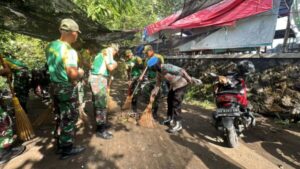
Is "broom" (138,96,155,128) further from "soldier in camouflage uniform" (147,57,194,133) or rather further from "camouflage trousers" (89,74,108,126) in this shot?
"camouflage trousers" (89,74,108,126)

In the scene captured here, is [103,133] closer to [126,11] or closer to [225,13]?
[126,11]

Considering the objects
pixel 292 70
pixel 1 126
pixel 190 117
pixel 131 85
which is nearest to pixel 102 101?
pixel 1 126

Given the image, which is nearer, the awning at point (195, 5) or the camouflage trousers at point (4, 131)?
the camouflage trousers at point (4, 131)

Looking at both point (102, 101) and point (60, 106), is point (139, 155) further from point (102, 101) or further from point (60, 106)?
point (60, 106)

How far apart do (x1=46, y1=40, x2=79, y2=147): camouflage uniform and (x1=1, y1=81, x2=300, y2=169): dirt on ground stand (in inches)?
20.3

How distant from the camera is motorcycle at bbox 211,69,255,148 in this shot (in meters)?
3.85

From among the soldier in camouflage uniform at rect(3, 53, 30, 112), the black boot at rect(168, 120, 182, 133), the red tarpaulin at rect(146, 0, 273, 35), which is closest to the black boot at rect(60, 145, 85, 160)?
the black boot at rect(168, 120, 182, 133)

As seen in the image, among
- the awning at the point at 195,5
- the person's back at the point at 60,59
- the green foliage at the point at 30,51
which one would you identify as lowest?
the person's back at the point at 60,59

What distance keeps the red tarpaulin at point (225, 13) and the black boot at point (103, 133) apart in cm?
599

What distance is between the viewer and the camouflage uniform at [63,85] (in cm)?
293

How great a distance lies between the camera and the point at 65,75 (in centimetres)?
301

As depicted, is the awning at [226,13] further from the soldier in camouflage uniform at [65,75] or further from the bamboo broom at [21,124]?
the bamboo broom at [21,124]

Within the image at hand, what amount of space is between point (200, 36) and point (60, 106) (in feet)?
24.8

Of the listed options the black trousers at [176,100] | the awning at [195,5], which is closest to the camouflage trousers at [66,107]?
the black trousers at [176,100]
